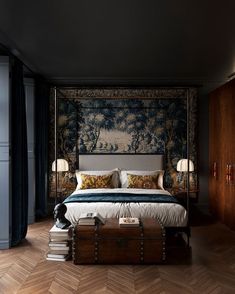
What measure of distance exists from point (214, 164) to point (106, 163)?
212cm

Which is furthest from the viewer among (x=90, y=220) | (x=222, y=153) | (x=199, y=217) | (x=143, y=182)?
(x=199, y=217)

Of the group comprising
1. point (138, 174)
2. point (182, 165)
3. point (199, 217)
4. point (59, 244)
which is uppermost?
point (182, 165)

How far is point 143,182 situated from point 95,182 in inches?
34.4

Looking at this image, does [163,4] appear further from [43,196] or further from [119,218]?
[43,196]

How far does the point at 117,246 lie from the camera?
3.89m

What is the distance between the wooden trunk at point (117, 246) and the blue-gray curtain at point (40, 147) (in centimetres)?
265

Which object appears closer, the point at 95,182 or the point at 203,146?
the point at 95,182

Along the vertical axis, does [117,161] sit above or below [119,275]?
above

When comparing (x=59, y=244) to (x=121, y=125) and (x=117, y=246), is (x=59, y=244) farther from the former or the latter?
(x=121, y=125)

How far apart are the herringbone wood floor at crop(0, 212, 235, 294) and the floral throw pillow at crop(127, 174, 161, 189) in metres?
1.62

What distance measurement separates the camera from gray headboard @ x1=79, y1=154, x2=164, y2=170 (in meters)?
6.63

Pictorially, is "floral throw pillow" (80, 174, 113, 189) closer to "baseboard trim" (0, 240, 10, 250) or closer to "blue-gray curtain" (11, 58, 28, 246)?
"blue-gray curtain" (11, 58, 28, 246)

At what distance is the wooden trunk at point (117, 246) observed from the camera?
3.88 m

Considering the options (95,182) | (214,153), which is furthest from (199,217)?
(95,182)
